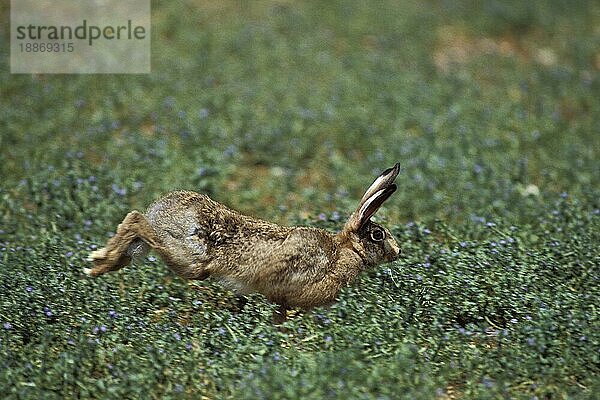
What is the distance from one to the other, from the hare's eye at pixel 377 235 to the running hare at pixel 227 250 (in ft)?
1.71

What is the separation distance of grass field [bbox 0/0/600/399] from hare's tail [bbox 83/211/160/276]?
0.22 m

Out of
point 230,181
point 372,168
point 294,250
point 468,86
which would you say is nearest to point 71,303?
point 294,250

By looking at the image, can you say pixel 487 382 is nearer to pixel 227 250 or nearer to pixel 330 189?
pixel 227 250

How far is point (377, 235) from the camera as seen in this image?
21.6ft

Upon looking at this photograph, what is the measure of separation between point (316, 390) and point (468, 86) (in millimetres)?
7353

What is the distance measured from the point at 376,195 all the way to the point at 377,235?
18.7 inches

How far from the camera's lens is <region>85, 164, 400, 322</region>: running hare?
19.6 ft

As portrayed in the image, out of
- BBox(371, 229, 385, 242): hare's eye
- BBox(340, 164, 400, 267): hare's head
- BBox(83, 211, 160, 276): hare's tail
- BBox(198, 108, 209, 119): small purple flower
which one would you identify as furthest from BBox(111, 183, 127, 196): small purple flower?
BBox(371, 229, 385, 242): hare's eye

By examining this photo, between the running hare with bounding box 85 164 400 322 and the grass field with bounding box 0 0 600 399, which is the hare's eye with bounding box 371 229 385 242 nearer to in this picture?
the grass field with bounding box 0 0 600 399

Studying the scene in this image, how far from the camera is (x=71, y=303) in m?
5.88

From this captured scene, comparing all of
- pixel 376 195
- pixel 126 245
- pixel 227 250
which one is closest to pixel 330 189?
pixel 376 195

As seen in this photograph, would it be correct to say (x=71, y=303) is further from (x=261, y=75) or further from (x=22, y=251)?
(x=261, y=75)

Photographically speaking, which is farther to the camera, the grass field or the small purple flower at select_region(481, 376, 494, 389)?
the grass field

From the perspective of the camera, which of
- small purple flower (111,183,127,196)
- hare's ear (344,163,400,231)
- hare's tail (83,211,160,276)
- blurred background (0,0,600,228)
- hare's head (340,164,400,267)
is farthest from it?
blurred background (0,0,600,228)
